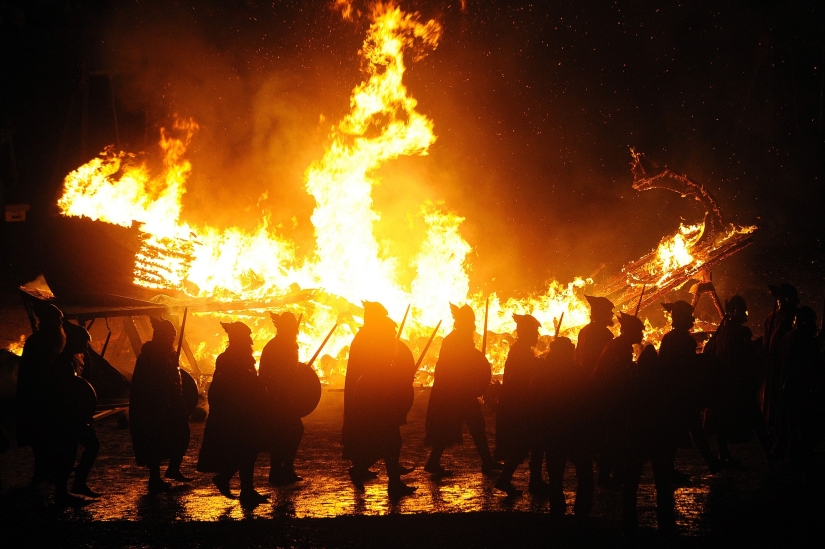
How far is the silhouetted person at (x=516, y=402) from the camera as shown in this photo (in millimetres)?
7133

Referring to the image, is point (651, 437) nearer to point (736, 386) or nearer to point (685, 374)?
point (685, 374)

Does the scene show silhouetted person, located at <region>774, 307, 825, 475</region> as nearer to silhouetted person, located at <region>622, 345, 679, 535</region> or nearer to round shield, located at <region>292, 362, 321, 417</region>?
silhouetted person, located at <region>622, 345, 679, 535</region>

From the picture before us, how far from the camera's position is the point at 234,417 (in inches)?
282

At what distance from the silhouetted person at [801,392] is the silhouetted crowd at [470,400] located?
1 centimetres

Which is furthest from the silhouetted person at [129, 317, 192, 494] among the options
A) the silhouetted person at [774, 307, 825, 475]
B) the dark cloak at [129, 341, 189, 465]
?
the silhouetted person at [774, 307, 825, 475]

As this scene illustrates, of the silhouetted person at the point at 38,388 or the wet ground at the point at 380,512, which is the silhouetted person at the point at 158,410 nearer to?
the wet ground at the point at 380,512

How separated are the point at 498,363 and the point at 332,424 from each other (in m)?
5.57

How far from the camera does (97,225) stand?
1464cm

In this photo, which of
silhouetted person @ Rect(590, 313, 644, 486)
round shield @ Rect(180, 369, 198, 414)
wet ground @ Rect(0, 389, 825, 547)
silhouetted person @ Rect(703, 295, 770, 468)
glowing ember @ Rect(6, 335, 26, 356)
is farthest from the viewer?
glowing ember @ Rect(6, 335, 26, 356)

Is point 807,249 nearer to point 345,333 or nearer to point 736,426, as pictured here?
point 345,333

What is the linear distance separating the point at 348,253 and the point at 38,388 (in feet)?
34.7

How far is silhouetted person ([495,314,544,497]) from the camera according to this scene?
713cm

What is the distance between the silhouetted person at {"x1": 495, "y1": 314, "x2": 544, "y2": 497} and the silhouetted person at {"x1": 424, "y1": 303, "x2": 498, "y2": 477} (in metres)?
0.60

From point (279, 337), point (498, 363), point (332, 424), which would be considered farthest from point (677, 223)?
point (279, 337)
